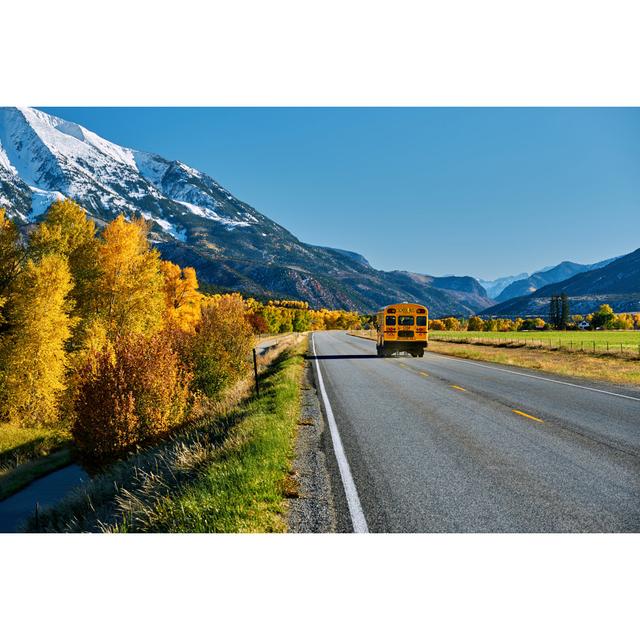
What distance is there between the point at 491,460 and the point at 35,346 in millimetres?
23405

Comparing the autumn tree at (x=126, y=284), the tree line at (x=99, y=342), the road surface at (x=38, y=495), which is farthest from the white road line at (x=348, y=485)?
the autumn tree at (x=126, y=284)

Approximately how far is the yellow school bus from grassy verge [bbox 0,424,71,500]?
1853 cm

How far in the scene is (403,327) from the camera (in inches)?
1210

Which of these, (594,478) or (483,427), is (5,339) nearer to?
(483,427)

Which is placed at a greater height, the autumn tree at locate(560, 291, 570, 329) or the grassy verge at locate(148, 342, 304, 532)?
the autumn tree at locate(560, 291, 570, 329)

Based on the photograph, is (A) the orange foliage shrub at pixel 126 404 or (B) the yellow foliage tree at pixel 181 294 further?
(B) the yellow foliage tree at pixel 181 294

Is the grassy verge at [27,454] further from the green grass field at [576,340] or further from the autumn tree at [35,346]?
the green grass field at [576,340]

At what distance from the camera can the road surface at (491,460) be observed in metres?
4.89

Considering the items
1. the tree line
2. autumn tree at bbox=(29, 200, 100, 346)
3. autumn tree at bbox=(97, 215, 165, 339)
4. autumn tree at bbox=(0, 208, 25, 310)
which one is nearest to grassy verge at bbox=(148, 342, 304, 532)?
the tree line

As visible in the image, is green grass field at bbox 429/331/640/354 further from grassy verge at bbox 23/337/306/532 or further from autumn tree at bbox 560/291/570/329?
autumn tree at bbox 560/291/570/329

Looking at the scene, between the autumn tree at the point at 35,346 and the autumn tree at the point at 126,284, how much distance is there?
565cm

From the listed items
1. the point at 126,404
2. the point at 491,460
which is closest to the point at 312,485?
the point at 491,460

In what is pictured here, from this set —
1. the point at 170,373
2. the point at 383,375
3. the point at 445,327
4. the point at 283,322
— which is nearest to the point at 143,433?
the point at 170,373

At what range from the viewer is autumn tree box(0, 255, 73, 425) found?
23562 millimetres
